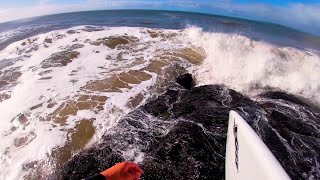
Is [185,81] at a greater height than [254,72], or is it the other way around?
[254,72]

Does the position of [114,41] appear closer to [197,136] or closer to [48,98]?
[48,98]

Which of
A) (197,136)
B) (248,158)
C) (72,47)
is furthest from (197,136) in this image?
(72,47)

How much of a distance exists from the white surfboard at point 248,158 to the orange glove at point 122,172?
1.56 metres

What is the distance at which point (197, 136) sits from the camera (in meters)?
7.94

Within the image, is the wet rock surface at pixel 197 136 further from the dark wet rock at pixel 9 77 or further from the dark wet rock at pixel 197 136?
the dark wet rock at pixel 9 77

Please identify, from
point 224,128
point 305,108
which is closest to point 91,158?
point 224,128

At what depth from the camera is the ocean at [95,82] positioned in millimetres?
8469

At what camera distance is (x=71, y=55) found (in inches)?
709

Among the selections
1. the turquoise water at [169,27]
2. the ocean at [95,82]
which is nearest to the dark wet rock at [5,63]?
the ocean at [95,82]

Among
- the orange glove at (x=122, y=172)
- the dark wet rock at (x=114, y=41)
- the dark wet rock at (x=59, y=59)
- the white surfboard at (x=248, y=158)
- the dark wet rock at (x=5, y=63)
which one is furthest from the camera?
the dark wet rock at (x=114, y=41)

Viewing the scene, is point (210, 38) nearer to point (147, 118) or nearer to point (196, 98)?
point (196, 98)

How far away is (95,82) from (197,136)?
721 cm

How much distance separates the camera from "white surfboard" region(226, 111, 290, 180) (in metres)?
3.30

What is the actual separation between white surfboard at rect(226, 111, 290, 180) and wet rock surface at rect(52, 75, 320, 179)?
216 centimetres
